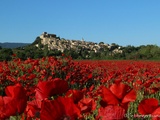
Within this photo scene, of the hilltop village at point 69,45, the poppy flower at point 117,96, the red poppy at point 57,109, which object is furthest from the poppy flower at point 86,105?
the hilltop village at point 69,45

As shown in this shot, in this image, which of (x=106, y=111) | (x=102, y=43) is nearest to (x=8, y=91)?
(x=106, y=111)

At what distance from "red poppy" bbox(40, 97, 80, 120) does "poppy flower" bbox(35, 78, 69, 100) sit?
0.27 meters

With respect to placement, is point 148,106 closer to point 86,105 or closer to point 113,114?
point 113,114

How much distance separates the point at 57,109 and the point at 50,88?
310 millimetres

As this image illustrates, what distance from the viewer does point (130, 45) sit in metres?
50.6

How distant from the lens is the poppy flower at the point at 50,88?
131cm

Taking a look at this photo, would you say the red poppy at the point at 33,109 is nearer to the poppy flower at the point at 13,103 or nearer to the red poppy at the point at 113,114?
the poppy flower at the point at 13,103

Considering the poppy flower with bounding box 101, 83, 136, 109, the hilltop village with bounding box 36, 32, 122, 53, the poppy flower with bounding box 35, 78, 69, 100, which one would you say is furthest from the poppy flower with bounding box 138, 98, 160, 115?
the hilltop village with bounding box 36, 32, 122, 53

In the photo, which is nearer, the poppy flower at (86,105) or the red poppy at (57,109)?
the red poppy at (57,109)

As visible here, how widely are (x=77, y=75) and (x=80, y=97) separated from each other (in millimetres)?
9431

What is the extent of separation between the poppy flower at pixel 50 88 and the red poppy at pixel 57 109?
0.27 metres

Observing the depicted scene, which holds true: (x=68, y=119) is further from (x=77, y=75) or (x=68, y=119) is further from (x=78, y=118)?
(x=77, y=75)

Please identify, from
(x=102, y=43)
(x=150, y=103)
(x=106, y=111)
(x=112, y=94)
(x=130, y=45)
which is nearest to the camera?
(x=106, y=111)

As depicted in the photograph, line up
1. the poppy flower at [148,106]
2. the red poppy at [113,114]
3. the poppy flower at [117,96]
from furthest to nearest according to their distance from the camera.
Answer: the poppy flower at [117,96] → the poppy flower at [148,106] → the red poppy at [113,114]
